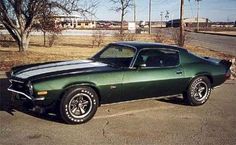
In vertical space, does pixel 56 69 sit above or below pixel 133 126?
above

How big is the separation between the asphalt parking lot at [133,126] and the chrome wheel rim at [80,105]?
196 mm

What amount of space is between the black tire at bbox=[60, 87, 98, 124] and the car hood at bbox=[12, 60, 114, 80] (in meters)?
0.35

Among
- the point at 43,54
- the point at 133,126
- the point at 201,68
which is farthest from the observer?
the point at 43,54

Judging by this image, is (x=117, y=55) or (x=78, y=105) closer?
(x=78, y=105)

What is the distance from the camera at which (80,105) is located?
578cm

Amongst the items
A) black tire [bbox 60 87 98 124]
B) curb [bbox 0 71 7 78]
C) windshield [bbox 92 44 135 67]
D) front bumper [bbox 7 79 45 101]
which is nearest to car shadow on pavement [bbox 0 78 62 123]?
front bumper [bbox 7 79 45 101]

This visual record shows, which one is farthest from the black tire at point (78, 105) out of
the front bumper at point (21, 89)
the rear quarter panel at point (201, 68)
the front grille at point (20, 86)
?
the rear quarter panel at point (201, 68)

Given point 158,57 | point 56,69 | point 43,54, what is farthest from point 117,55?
point 43,54

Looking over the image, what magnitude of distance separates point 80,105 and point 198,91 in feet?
9.04

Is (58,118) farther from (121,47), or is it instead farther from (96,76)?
(121,47)

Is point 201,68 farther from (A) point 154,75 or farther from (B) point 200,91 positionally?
(A) point 154,75

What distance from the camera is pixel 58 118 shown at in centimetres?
593

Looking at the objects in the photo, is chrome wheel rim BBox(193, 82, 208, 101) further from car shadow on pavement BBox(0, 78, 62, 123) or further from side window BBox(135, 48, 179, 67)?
car shadow on pavement BBox(0, 78, 62, 123)

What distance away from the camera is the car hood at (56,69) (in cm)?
573
